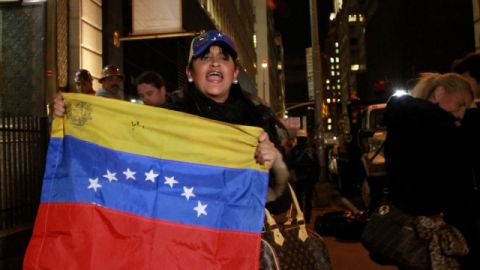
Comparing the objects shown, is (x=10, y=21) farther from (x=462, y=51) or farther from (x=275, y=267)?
(x=462, y=51)

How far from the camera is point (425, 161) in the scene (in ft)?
10.6

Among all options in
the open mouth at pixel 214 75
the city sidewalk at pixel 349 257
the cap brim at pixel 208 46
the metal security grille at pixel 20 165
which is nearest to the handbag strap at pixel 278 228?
the open mouth at pixel 214 75

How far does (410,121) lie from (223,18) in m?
32.2

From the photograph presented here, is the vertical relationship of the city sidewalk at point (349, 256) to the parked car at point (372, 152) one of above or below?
below

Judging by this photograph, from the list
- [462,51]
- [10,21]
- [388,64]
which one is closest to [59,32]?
[10,21]

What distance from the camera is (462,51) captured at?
34625mm

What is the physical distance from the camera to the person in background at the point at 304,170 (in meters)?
11.6

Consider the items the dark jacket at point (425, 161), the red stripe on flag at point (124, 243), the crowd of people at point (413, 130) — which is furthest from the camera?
the dark jacket at point (425, 161)

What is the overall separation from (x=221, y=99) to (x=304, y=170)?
892 centimetres

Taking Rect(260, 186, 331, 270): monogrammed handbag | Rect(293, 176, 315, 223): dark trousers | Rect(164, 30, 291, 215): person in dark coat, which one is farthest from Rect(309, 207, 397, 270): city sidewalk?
Rect(164, 30, 291, 215): person in dark coat

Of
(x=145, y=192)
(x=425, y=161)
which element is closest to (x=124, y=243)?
(x=145, y=192)

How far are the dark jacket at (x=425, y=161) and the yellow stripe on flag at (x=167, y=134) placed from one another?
3.80 feet

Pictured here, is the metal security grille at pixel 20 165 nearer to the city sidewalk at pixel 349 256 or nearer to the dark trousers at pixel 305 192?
the city sidewalk at pixel 349 256

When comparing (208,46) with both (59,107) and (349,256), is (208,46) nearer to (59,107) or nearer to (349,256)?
(59,107)
